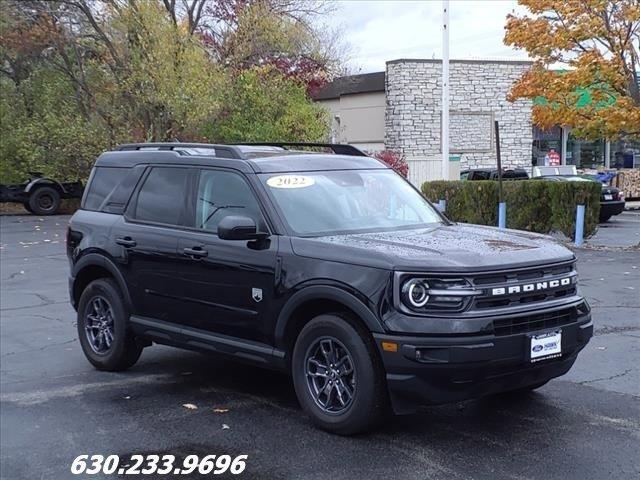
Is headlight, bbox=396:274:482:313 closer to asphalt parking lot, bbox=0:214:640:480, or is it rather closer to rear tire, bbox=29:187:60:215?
asphalt parking lot, bbox=0:214:640:480

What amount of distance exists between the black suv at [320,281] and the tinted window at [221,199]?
1 cm

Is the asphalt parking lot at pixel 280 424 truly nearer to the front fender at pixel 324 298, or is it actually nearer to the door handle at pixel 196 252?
the front fender at pixel 324 298

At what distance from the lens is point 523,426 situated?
543cm

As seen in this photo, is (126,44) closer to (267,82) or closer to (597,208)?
(267,82)

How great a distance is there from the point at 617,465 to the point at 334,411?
5.73 ft

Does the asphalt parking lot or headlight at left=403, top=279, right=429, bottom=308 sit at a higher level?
headlight at left=403, top=279, right=429, bottom=308

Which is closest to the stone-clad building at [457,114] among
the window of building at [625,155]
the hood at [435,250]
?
the window of building at [625,155]

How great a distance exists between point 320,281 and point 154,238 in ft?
6.26

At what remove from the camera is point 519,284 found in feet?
16.5

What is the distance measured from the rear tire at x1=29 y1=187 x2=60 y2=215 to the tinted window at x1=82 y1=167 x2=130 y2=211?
837 inches

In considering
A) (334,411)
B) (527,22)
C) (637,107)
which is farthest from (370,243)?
(527,22)

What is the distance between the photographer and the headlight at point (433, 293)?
4840mm

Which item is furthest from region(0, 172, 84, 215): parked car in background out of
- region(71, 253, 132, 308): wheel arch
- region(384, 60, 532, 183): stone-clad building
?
region(71, 253, 132, 308): wheel arch

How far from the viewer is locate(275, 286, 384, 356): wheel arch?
197 inches
